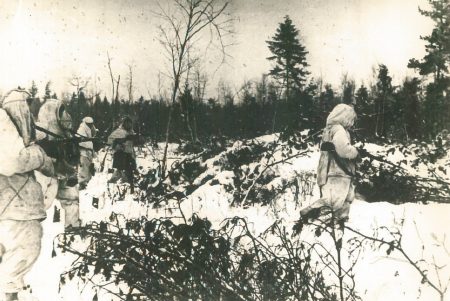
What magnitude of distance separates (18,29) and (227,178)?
2275mm

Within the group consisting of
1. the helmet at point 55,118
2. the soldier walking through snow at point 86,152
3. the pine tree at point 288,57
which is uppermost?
the pine tree at point 288,57

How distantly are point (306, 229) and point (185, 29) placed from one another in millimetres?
2102

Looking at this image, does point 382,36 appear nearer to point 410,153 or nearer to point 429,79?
point 429,79

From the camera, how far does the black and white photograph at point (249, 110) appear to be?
4.17m

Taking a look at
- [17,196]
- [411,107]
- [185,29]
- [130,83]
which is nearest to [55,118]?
[130,83]

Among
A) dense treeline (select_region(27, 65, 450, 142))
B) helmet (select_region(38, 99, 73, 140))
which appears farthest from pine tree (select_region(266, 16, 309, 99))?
helmet (select_region(38, 99, 73, 140))

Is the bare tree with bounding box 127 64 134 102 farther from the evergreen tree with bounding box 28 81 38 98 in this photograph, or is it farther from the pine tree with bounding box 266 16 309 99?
the pine tree with bounding box 266 16 309 99

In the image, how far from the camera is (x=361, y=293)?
147 inches

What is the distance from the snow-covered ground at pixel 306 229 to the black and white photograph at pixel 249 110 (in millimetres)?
15

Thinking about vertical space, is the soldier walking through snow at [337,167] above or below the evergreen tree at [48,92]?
below

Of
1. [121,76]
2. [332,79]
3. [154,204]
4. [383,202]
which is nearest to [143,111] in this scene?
[121,76]

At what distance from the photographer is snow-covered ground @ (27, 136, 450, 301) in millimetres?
3801

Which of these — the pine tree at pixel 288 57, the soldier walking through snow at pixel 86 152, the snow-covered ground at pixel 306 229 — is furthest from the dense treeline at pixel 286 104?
the snow-covered ground at pixel 306 229

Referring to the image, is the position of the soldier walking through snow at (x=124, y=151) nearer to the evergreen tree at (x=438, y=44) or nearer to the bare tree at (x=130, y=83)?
the bare tree at (x=130, y=83)
